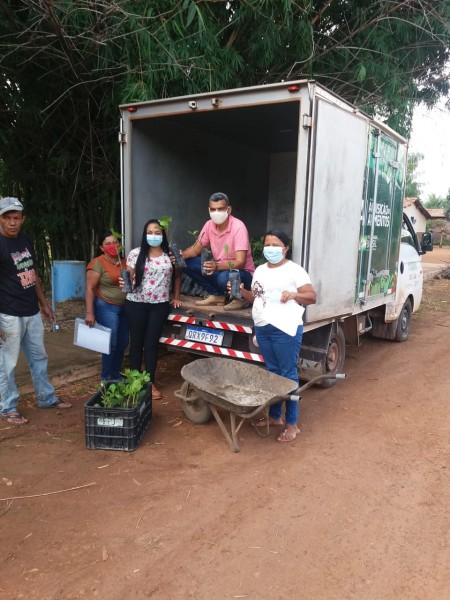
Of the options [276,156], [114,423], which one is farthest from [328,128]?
[276,156]

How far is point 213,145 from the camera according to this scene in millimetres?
6516

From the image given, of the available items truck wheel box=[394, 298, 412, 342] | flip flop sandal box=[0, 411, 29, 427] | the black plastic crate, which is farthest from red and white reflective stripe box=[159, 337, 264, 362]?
truck wheel box=[394, 298, 412, 342]

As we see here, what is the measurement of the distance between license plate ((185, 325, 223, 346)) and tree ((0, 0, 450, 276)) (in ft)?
8.36

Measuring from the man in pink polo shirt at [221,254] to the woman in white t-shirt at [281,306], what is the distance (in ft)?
2.51

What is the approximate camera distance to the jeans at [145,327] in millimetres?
4414

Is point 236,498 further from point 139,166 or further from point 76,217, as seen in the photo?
point 76,217

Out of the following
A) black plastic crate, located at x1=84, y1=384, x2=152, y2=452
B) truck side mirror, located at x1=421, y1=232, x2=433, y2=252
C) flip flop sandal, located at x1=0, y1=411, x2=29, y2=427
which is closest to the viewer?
black plastic crate, located at x1=84, y1=384, x2=152, y2=452

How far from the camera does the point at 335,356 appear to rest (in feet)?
17.4

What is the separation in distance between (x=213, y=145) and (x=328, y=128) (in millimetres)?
2718

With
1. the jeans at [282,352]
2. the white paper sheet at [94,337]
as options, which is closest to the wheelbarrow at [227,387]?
the jeans at [282,352]

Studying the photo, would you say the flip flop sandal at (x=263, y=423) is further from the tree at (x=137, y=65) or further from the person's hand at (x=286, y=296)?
the tree at (x=137, y=65)

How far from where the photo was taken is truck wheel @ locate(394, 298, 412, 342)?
7.21 meters

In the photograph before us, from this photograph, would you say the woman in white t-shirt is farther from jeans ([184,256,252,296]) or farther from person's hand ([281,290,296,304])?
jeans ([184,256,252,296])

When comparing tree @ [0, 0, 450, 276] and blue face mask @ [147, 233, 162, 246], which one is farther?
tree @ [0, 0, 450, 276]
